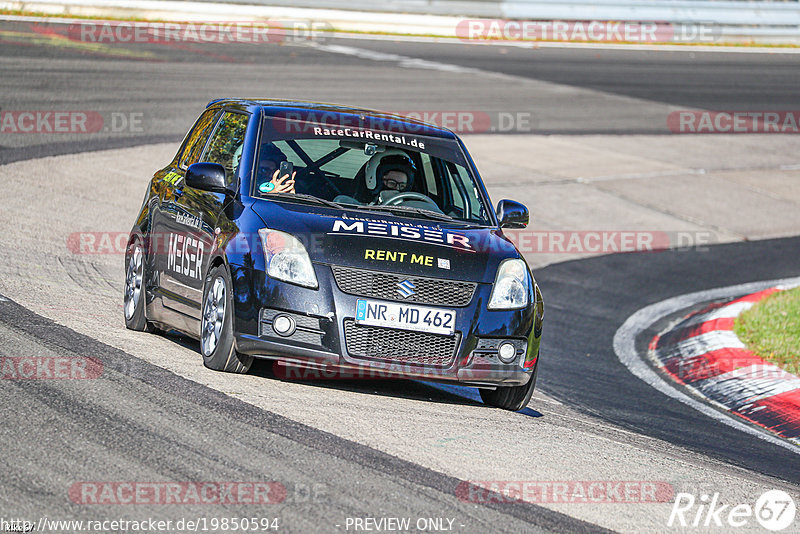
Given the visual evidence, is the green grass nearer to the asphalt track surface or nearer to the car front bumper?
the asphalt track surface

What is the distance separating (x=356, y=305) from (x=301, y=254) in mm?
418

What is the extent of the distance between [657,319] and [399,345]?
5683 mm

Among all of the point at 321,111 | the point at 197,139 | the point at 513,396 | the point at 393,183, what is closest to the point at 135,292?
the point at 197,139

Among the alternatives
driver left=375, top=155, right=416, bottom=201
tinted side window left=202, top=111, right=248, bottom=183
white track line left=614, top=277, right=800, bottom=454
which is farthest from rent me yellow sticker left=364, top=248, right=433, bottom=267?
white track line left=614, top=277, right=800, bottom=454

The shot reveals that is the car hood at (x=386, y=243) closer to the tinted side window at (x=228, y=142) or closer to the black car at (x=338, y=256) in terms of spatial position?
the black car at (x=338, y=256)

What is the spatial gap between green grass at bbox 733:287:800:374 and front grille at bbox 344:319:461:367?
396cm

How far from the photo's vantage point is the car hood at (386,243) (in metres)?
6.71

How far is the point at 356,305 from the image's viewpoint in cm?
660

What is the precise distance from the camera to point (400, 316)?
6.62m

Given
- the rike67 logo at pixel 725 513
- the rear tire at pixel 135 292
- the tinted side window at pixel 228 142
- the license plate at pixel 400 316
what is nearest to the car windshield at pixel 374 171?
the tinted side window at pixel 228 142

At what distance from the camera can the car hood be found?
671 centimetres

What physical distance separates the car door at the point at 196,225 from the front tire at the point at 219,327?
0.19m

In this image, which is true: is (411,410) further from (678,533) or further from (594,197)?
(594,197)

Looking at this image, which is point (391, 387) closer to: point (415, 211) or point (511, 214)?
point (415, 211)
